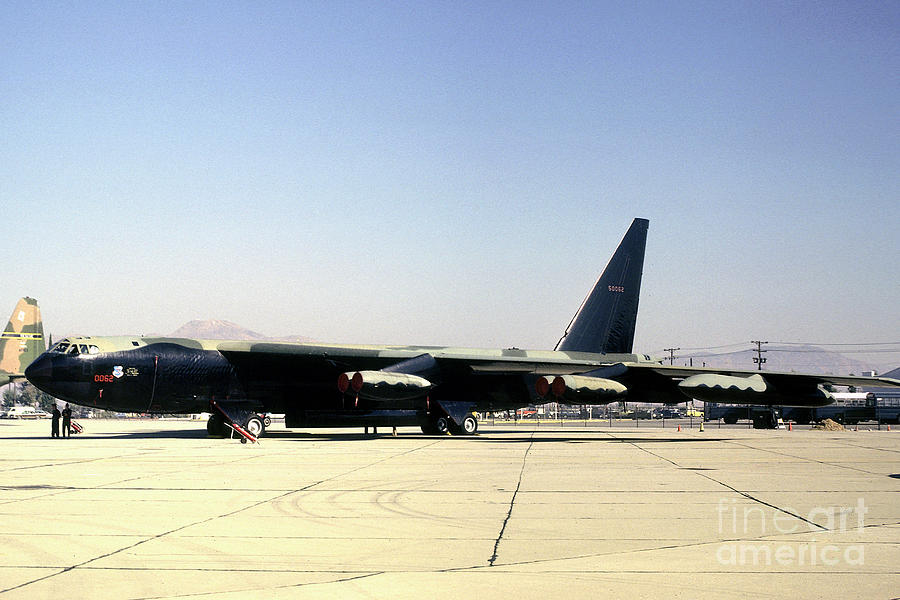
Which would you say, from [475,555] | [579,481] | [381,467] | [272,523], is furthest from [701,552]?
[381,467]

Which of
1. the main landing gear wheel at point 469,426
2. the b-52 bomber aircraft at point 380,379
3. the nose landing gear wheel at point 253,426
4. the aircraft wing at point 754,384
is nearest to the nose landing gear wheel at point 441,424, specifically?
the b-52 bomber aircraft at point 380,379

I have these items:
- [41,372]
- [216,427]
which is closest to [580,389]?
[216,427]

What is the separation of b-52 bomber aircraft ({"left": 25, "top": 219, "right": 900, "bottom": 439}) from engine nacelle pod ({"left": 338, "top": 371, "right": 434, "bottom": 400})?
42mm

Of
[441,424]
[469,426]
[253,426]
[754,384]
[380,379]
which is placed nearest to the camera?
[380,379]

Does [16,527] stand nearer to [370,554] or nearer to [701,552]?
[370,554]

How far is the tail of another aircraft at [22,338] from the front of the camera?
5075 cm

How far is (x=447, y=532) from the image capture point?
833cm

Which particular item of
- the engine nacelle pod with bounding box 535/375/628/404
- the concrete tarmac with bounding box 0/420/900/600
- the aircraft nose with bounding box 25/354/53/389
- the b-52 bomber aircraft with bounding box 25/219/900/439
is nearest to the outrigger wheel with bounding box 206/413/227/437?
the b-52 bomber aircraft with bounding box 25/219/900/439

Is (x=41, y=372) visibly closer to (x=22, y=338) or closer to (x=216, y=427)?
(x=216, y=427)

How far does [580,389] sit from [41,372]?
630 inches

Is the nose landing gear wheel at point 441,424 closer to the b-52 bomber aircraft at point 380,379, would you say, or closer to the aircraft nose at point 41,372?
the b-52 bomber aircraft at point 380,379

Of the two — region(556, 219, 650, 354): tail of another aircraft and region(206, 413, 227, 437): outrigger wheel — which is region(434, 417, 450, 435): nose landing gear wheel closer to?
region(556, 219, 650, 354): tail of another aircraft

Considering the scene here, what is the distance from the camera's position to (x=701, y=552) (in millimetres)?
7176

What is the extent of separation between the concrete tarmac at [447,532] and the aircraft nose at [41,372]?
36.0 ft
